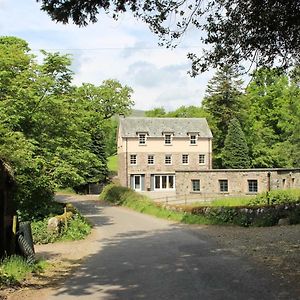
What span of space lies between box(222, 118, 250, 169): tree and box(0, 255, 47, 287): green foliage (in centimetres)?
4906

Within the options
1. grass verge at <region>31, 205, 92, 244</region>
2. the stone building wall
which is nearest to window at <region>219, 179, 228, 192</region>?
the stone building wall

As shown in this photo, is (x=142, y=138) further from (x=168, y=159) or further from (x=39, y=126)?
(x=39, y=126)

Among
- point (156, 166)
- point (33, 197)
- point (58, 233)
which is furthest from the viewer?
point (156, 166)

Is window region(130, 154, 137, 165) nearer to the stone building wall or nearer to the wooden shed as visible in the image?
the stone building wall

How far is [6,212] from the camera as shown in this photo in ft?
39.4

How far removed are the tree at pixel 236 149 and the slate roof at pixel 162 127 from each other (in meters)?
3.61

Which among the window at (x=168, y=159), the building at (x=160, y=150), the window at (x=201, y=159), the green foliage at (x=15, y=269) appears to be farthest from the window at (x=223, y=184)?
the green foliage at (x=15, y=269)

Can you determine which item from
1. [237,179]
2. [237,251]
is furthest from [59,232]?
[237,179]

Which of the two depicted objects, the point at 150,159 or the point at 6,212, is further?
the point at 150,159

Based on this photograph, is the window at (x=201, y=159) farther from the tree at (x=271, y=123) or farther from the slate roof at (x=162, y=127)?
the tree at (x=271, y=123)

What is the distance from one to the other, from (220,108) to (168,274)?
56279 mm

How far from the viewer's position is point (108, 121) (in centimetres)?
6738

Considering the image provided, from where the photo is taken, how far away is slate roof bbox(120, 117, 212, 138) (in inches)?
2233

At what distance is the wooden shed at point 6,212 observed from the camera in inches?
459
